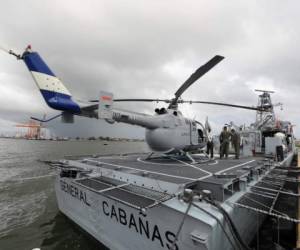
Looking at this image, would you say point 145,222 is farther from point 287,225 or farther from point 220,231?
point 287,225

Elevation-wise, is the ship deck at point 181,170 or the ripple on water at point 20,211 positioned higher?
the ship deck at point 181,170

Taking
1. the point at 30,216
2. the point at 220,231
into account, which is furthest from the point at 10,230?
the point at 220,231

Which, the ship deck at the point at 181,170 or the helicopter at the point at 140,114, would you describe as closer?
the ship deck at the point at 181,170

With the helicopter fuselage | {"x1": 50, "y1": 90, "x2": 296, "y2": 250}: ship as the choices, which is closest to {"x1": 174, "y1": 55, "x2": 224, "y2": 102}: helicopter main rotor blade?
the helicopter fuselage

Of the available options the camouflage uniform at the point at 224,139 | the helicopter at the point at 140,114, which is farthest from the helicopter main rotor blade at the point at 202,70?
the camouflage uniform at the point at 224,139

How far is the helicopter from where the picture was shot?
534 centimetres

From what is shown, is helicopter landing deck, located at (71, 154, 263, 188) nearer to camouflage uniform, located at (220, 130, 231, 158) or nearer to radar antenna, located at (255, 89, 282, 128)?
camouflage uniform, located at (220, 130, 231, 158)

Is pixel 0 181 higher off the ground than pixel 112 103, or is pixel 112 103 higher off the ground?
pixel 112 103

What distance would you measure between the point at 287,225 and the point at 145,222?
4587 millimetres

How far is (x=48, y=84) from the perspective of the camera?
5.39 m

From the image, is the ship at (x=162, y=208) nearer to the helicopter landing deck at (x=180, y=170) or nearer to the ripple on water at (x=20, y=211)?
the helicopter landing deck at (x=180, y=170)

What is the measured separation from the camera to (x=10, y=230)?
623 cm

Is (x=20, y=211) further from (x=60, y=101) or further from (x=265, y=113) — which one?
(x=265, y=113)

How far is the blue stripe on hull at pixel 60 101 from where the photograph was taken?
5298mm
